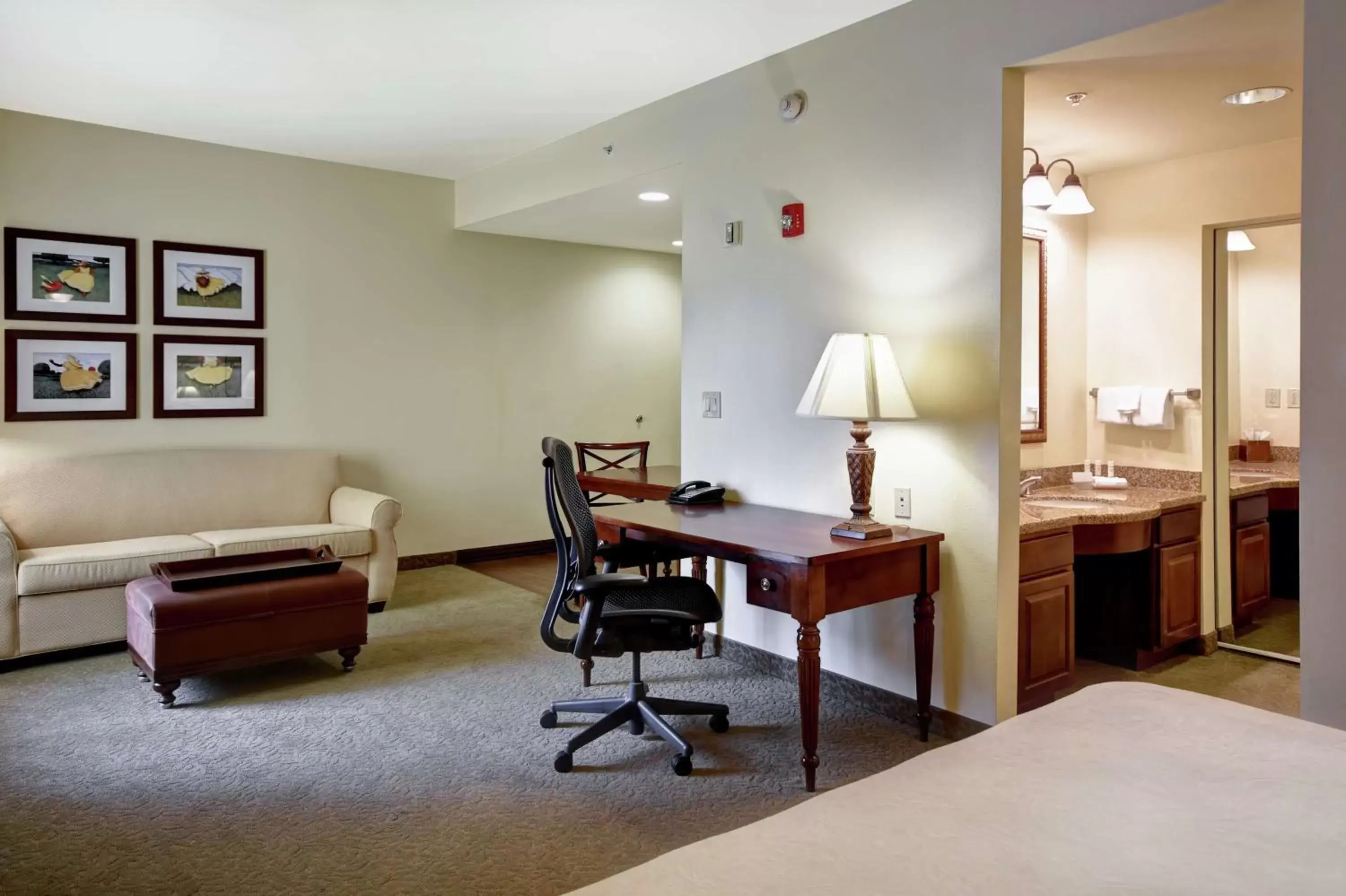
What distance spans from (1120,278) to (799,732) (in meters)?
2.75

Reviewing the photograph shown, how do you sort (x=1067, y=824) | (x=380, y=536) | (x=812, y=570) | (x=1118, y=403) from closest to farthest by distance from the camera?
(x=1067, y=824) → (x=812, y=570) → (x=1118, y=403) → (x=380, y=536)

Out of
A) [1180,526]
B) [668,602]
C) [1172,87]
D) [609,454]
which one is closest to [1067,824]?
[668,602]

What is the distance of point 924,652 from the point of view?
304cm

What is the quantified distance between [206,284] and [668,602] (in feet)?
11.9

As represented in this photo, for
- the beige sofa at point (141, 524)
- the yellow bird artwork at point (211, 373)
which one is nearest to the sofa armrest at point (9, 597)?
the beige sofa at point (141, 524)

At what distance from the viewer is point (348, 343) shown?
5523mm

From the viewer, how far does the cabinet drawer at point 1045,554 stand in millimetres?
3152

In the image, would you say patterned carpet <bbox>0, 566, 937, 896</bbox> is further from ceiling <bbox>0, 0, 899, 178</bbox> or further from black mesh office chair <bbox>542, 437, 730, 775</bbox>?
ceiling <bbox>0, 0, 899, 178</bbox>

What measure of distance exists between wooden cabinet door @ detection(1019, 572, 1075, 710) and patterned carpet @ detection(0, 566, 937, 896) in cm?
A: 50

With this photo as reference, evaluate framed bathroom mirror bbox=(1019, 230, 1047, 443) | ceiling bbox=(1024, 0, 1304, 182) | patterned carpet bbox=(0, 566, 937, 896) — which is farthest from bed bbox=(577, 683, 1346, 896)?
framed bathroom mirror bbox=(1019, 230, 1047, 443)

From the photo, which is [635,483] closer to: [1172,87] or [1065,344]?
[1065,344]

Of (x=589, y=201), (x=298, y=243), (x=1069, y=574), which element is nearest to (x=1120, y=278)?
(x=1069, y=574)

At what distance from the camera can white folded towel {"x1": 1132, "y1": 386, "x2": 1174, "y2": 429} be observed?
13.5ft

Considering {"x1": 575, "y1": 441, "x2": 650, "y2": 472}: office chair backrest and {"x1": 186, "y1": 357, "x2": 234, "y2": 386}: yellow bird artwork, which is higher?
{"x1": 186, "y1": 357, "x2": 234, "y2": 386}: yellow bird artwork
